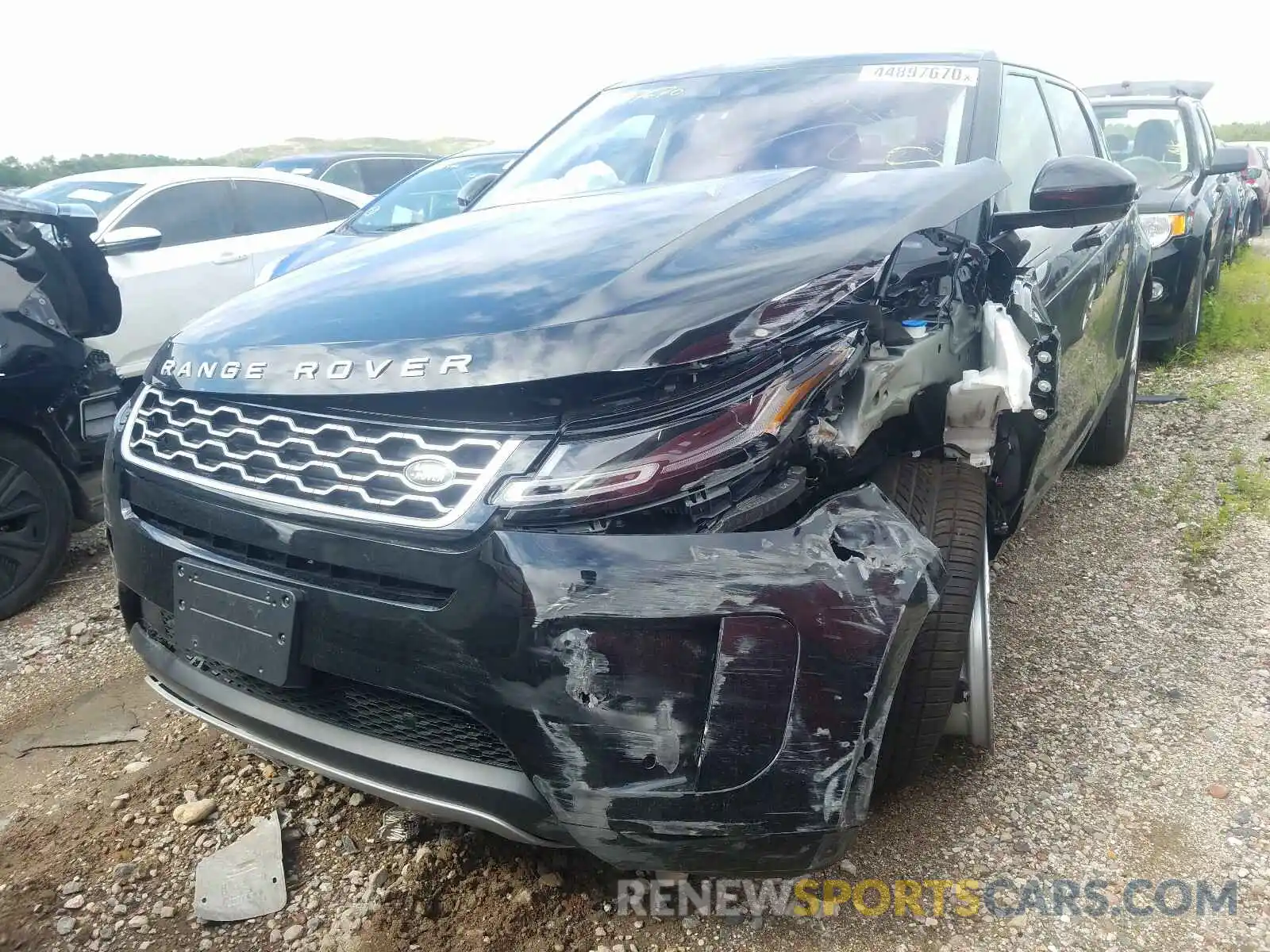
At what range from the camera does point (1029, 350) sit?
2.16m

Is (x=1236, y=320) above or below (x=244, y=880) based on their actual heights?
below

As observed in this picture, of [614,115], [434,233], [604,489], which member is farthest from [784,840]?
[614,115]

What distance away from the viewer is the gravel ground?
1811mm

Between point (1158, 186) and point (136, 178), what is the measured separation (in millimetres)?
6596

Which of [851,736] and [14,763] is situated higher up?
[851,736]

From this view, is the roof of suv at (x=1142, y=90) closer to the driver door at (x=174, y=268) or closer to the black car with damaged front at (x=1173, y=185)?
the black car with damaged front at (x=1173, y=185)

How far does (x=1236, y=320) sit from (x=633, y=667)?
23.9 feet

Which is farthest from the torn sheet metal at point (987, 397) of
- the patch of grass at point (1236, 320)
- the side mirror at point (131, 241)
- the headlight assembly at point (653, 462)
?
the patch of grass at point (1236, 320)

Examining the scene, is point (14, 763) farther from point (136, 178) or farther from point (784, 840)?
point (136, 178)

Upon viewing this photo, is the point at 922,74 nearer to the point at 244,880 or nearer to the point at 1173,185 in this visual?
the point at 244,880

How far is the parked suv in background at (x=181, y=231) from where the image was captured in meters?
4.75

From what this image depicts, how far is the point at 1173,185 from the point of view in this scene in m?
6.53

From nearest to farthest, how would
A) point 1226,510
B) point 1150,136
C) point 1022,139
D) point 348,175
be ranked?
point 1022,139 → point 1226,510 → point 1150,136 → point 348,175

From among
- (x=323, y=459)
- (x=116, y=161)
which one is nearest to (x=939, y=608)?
(x=323, y=459)
